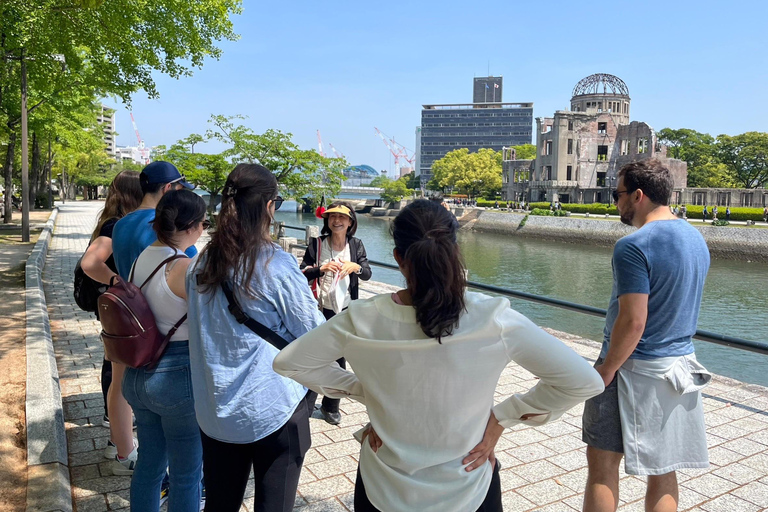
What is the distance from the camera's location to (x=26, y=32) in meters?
10.9

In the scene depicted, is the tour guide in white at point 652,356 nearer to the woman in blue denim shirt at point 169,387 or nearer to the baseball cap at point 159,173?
the woman in blue denim shirt at point 169,387

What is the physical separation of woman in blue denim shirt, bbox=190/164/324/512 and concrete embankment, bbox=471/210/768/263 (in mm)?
39170

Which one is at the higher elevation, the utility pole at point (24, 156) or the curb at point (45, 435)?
the utility pole at point (24, 156)

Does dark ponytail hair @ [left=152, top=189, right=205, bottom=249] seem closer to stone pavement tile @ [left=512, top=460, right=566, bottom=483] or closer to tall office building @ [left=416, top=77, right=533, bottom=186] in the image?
stone pavement tile @ [left=512, top=460, right=566, bottom=483]

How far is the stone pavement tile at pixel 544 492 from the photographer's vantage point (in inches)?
130

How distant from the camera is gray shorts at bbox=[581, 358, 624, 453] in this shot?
8.27 feet

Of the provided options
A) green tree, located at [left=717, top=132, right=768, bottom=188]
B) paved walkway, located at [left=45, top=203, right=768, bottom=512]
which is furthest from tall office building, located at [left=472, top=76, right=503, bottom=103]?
paved walkway, located at [left=45, top=203, right=768, bottom=512]

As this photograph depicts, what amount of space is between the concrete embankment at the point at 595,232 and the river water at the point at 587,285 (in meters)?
1.32

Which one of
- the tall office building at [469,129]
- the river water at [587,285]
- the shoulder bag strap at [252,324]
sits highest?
the tall office building at [469,129]

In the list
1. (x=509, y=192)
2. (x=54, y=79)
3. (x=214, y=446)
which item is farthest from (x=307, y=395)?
(x=509, y=192)

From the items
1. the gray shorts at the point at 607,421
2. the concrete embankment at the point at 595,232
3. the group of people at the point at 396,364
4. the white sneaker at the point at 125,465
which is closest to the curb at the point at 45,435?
the white sneaker at the point at 125,465

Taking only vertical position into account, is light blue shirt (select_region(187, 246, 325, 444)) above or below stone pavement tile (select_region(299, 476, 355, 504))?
above

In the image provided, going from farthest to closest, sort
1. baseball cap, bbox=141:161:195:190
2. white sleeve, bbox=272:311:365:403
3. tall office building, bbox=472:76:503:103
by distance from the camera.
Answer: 1. tall office building, bbox=472:76:503:103
2. baseball cap, bbox=141:161:195:190
3. white sleeve, bbox=272:311:365:403

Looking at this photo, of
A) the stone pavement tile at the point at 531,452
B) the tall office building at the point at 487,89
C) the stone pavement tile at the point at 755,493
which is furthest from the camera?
the tall office building at the point at 487,89
